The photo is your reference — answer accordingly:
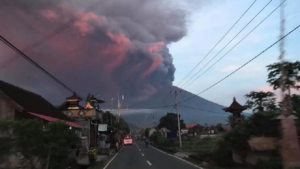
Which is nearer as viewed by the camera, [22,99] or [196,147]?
[22,99]

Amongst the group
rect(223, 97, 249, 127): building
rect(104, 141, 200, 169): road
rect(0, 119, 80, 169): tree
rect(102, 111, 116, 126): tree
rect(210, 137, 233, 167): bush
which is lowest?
rect(104, 141, 200, 169): road

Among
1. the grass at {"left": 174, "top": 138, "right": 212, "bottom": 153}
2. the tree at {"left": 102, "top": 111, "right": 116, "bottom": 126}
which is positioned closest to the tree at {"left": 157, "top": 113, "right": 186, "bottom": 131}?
the tree at {"left": 102, "top": 111, "right": 116, "bottom": 126}

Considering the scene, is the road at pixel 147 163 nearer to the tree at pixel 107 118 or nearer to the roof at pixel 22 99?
the roof at pixel 22 99

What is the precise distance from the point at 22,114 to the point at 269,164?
1287 cm

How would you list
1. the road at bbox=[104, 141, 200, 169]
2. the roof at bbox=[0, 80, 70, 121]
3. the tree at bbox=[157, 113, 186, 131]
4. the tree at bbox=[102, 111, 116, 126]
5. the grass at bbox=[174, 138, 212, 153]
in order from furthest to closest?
the tree at bbox=[157, 113, 186, 131]
the tree at bbox=[102, 111, 116, 126]
the grass at bbox=[174, 138, 212, 153]
the road at bbox=[104, 141, 200, 169]
the roof at bbox=[0, 80, 70, 121]

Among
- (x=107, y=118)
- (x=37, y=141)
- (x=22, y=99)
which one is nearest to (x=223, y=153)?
(x=37, y=141)

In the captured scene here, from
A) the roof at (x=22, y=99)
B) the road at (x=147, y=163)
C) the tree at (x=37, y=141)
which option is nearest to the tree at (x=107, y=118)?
the road at (x=147, y=163)

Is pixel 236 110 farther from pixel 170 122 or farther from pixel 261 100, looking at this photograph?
pixel 170 122

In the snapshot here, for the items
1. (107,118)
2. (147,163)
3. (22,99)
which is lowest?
(147,163)

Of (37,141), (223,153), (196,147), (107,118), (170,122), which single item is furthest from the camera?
(170,122)

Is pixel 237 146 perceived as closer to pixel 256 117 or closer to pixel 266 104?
pixel 256 117

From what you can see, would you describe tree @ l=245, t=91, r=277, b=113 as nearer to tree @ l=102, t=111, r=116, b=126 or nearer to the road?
the road

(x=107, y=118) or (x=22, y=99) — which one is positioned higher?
(x=107, y=118)

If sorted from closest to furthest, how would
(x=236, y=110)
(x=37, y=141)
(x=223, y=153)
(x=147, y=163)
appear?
(x=37, y=141) < (x=223, y=153) < (x=147, y=163) < (x=236, y=110)
